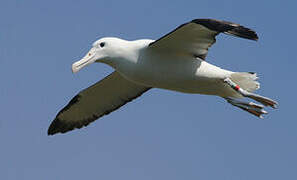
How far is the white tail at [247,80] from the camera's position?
39.9ft

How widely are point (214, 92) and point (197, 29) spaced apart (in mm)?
1214

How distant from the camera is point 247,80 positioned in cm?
1229

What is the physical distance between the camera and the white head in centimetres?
1167

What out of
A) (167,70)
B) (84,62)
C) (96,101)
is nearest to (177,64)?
(167,70)

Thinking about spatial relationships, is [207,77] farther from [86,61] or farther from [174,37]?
[86,61]

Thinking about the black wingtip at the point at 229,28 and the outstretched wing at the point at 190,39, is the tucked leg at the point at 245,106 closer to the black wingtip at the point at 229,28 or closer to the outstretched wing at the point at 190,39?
the outstretched wing at the point at 190,39

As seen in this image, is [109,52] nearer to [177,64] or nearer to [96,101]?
[177,64]

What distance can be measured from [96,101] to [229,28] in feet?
14.9

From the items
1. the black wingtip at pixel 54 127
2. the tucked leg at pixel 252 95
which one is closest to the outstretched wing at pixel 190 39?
the tucked leg at pixel 252 95

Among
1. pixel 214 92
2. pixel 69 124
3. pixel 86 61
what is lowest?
pixel 69 124

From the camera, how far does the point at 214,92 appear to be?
1195 centimetres

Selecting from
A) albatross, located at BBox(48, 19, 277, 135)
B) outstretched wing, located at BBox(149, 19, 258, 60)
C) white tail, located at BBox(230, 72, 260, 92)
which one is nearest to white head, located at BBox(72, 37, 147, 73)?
albatross, located at BBox(48, 19, 277, 135)

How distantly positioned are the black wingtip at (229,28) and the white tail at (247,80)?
166 centimetres

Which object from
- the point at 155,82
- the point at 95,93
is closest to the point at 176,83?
the point at 155,82
